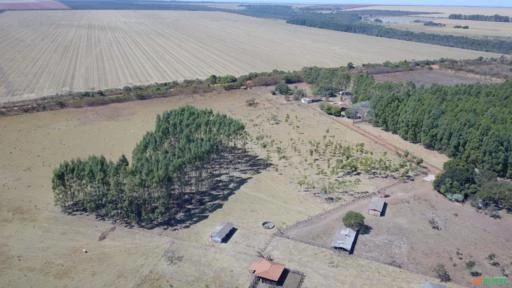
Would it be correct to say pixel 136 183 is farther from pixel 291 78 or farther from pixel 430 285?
pixel 291 78

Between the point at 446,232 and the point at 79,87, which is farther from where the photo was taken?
the point at 79,87

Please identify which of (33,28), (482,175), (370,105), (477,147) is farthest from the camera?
(33,28)

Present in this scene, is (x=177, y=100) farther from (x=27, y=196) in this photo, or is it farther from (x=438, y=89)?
(x=438, y=89)

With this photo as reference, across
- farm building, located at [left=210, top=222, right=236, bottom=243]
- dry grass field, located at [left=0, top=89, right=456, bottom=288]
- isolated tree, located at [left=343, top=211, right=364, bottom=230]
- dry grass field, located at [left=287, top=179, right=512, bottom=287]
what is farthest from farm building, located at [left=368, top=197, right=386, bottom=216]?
farm building, located at [left=210, top=222, right=236, bottom=243]

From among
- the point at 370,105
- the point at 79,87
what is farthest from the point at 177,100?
the point at 370,105

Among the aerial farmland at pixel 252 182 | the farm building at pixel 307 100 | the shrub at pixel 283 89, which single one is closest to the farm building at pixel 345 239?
the aerial farmland at pixel 252 182

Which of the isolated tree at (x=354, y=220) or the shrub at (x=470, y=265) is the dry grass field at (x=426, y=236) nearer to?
the shrub at (x=470, y=265)

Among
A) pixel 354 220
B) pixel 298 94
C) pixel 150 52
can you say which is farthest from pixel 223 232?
pixel 150 52

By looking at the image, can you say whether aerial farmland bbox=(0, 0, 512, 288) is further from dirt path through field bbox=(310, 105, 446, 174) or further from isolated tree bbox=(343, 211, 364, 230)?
dirt path through field bbox=(310, 105, 446, 174)
